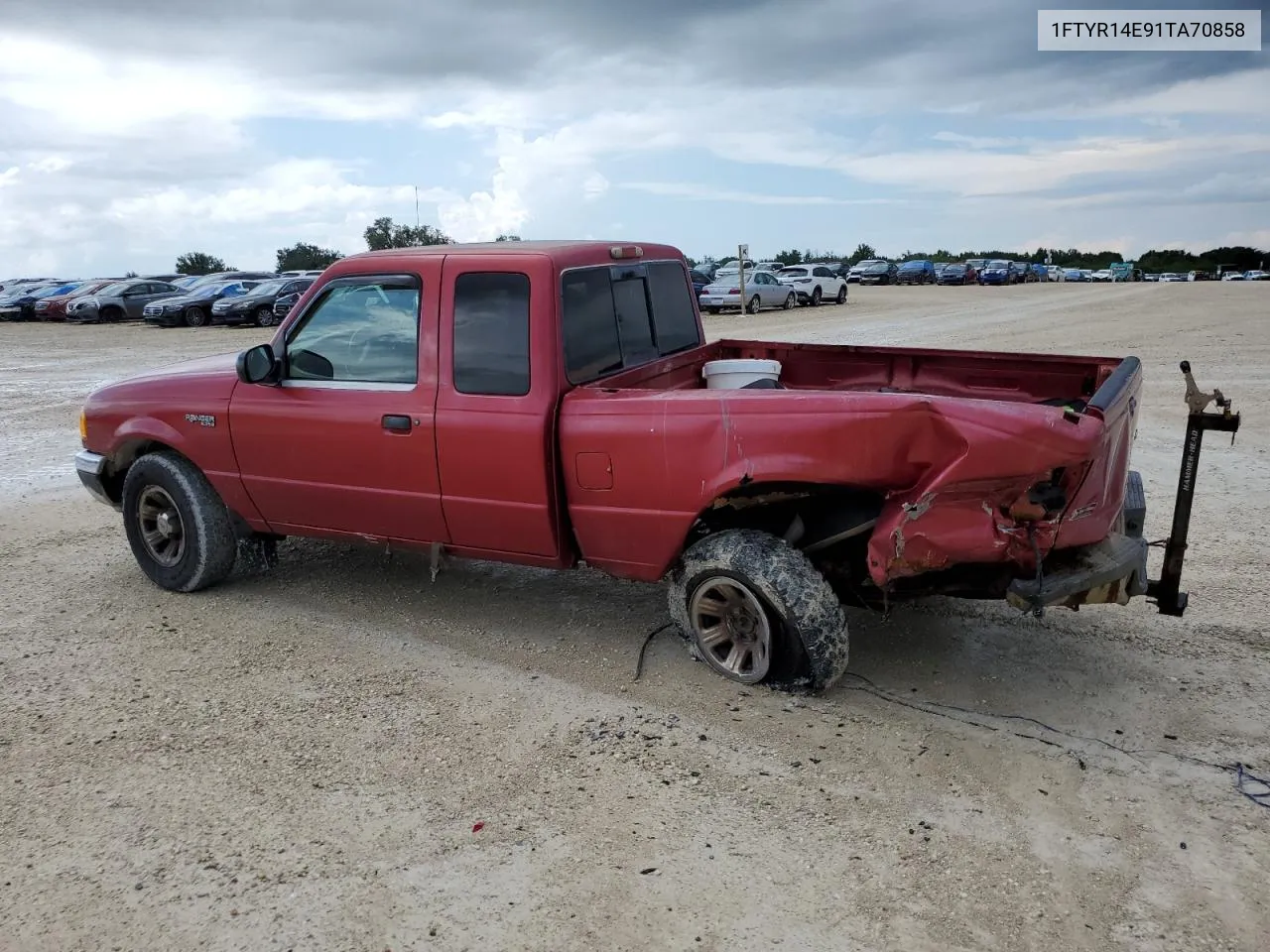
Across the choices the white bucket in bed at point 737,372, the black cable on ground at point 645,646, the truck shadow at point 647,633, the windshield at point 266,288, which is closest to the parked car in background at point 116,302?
the windshield at point 266,288

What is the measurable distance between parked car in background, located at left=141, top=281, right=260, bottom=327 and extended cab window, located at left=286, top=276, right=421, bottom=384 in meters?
26.2

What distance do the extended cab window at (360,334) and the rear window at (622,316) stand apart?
30.2 inches

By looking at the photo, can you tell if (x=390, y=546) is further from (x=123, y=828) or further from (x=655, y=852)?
(x=655, y=852)

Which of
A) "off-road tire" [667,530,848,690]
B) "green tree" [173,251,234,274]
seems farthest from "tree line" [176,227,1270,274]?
"off-road tire" [667,530,848,690]

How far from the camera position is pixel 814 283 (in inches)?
1328

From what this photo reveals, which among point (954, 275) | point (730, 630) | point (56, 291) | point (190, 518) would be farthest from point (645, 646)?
point (954, 275)

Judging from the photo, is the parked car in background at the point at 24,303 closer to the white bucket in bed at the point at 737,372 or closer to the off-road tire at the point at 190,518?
the off-road tire at the point at 190,518

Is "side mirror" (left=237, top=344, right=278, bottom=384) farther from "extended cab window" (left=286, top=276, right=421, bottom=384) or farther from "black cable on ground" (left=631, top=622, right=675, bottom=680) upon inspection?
"black cable on ground" (left=631, top=622, right=675, bottom=680)

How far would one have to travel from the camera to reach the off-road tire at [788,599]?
4.16m

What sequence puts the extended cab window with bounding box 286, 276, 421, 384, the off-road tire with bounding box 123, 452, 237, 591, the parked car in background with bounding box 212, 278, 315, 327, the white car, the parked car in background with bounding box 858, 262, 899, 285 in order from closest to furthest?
the extended cab window with bounding box 286, 276, 421, 384 < the off-road tire with bounding box 123, 452, 237, 591 < the parked car in background with bounding box 212, 278, 315, 327 < the white car < the parked car in background with bounding box 858, 262, 899, 285

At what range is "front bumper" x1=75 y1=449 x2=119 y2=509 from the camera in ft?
19.9

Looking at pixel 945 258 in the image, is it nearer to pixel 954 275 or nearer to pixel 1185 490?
pixel 954 275

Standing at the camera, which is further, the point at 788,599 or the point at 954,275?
the point at 954,275

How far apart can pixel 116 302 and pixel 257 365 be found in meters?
31.5
